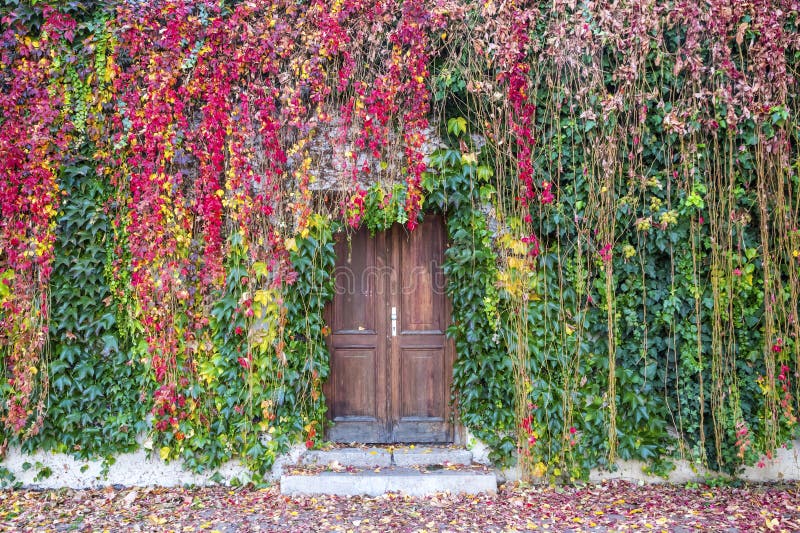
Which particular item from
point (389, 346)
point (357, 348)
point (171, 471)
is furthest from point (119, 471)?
point (389, 346)

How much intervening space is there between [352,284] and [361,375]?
746mm

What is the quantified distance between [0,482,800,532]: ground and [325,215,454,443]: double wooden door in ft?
2.54

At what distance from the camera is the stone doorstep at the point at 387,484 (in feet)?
13.4

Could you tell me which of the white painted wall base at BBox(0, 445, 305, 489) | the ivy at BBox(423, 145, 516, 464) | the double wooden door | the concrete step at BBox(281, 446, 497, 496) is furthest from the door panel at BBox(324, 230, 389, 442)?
the ivy at BBox(423, 145, 516, 464)

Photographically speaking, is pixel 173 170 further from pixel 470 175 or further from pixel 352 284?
pixel 470 175

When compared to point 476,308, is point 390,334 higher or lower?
lower

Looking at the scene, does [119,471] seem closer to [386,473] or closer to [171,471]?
[171,471]

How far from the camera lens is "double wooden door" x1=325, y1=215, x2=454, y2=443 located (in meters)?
4.67

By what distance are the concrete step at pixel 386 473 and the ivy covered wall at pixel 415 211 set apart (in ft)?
0.80

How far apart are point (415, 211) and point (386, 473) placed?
6.38 ft

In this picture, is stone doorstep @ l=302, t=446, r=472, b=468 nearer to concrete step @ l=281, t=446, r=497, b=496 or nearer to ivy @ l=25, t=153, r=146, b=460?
concrete step @ l=281, t=446, r=497, b=496

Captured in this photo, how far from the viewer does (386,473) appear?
4.16 meters

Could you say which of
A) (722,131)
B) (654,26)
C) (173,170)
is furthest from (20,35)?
(722,131)

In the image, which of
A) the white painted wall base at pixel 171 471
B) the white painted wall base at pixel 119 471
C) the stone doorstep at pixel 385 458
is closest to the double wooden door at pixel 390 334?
the stone doorstep at pixel 385 458
